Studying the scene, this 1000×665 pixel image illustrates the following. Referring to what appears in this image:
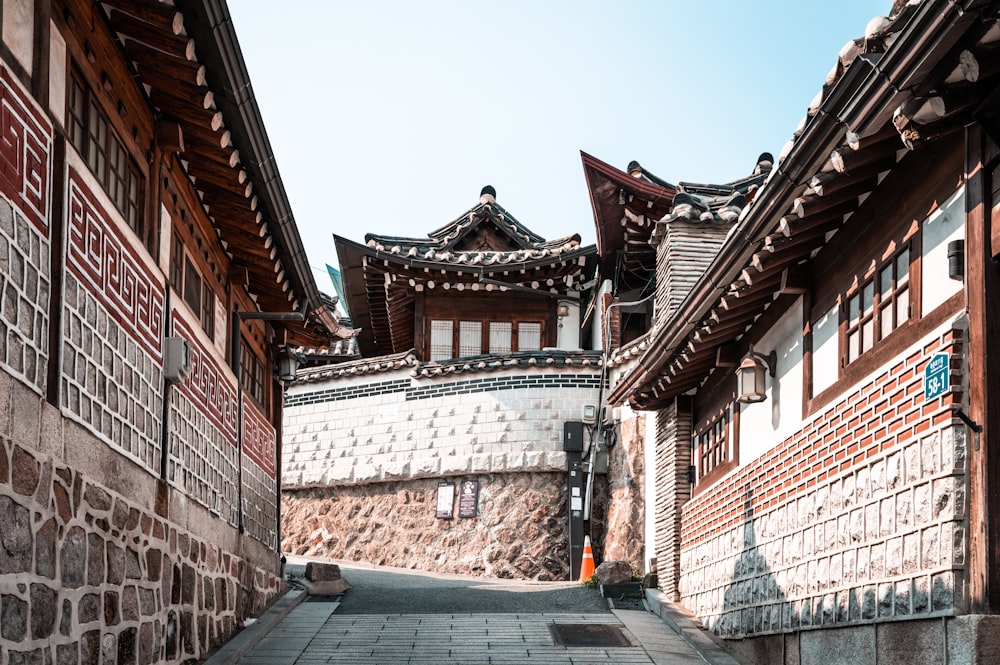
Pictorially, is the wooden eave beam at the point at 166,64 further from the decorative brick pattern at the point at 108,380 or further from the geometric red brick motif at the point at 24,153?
the decorative brick pattern at the point at 108,380

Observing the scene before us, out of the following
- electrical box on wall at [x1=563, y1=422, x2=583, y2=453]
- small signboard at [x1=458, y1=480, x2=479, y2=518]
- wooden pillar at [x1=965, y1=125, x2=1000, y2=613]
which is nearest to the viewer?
wooden pillar at [x1=965, y1=125, x2=1000, y2=613]

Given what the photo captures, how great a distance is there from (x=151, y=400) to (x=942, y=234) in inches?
267

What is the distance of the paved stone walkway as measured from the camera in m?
13.8

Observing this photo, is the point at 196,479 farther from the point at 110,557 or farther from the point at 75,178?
the point at 75,178

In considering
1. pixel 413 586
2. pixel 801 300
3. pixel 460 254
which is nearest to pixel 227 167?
pixel 801 300

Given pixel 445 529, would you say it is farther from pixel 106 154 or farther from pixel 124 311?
pixel 106 154

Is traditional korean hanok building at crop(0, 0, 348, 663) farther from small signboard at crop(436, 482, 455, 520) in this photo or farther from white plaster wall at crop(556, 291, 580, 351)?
white plaster wall at crop(556, 291, 580, 351)

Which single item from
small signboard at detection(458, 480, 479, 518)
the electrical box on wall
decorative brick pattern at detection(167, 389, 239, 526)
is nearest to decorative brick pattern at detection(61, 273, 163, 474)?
decorative brick pattern at detection(167, 389, 239, 526)

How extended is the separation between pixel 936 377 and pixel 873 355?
58.6 inches

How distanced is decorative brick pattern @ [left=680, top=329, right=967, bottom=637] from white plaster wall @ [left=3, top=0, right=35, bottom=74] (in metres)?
6.14

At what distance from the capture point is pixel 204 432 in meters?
13.7

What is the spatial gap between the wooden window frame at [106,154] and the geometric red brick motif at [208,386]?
138 cm

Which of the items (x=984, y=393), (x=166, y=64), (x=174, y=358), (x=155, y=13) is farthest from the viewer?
(x=174, y=358)

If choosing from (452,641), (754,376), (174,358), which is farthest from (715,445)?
(174,358)
